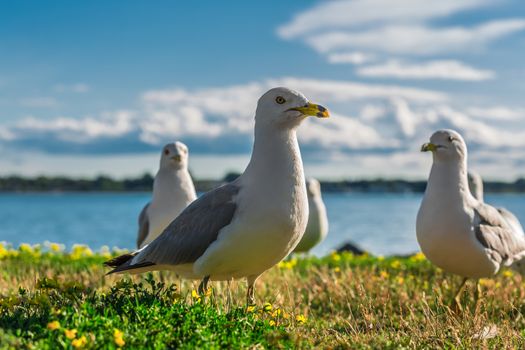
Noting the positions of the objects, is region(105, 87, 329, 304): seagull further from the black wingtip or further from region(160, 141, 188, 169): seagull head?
region(160, 141, 188, 169): seagull head

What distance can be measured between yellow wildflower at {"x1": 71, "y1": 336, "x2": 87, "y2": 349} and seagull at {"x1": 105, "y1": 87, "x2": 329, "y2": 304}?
1740mm

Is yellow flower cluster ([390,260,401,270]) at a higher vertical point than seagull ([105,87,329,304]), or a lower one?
lower

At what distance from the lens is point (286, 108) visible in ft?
20.3

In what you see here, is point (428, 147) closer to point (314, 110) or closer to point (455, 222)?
point (455, 222)

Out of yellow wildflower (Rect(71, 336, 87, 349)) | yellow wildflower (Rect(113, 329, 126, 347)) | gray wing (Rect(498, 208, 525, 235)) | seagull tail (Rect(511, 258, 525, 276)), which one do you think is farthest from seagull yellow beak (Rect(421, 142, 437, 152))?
yellow wildflower (Rect(71, 336, 87, 349))

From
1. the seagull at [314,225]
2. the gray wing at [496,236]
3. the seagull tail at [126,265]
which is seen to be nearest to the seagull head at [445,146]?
the gray wing at [496,236]

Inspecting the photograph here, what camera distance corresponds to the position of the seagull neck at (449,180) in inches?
302

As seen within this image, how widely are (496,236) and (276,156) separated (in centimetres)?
320

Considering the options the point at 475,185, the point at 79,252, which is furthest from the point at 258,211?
the point at 79,252

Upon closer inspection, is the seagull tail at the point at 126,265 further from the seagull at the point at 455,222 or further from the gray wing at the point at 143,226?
the seagull at the point at 455,222

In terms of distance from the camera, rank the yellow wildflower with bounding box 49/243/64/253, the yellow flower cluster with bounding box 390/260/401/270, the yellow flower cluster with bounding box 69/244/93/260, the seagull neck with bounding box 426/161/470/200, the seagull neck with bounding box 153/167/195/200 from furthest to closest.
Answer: the yellow wildflower with bounding box 49/243/64/253, the yellow flower cluster with bounding box 69/244/93/260, the yellow flower cluster with bounding box 390/260/401/270, the seagull neck with bounding box 153/167/195/200, the seagull neck with bounding box 426/161/470/200

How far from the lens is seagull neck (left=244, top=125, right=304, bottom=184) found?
20.1 feet

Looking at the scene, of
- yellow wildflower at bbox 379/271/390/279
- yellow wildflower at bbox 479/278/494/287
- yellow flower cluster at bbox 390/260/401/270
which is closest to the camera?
yellow wildflower at bbox 379/271/390/279

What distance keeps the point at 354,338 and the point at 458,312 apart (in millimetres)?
2668
